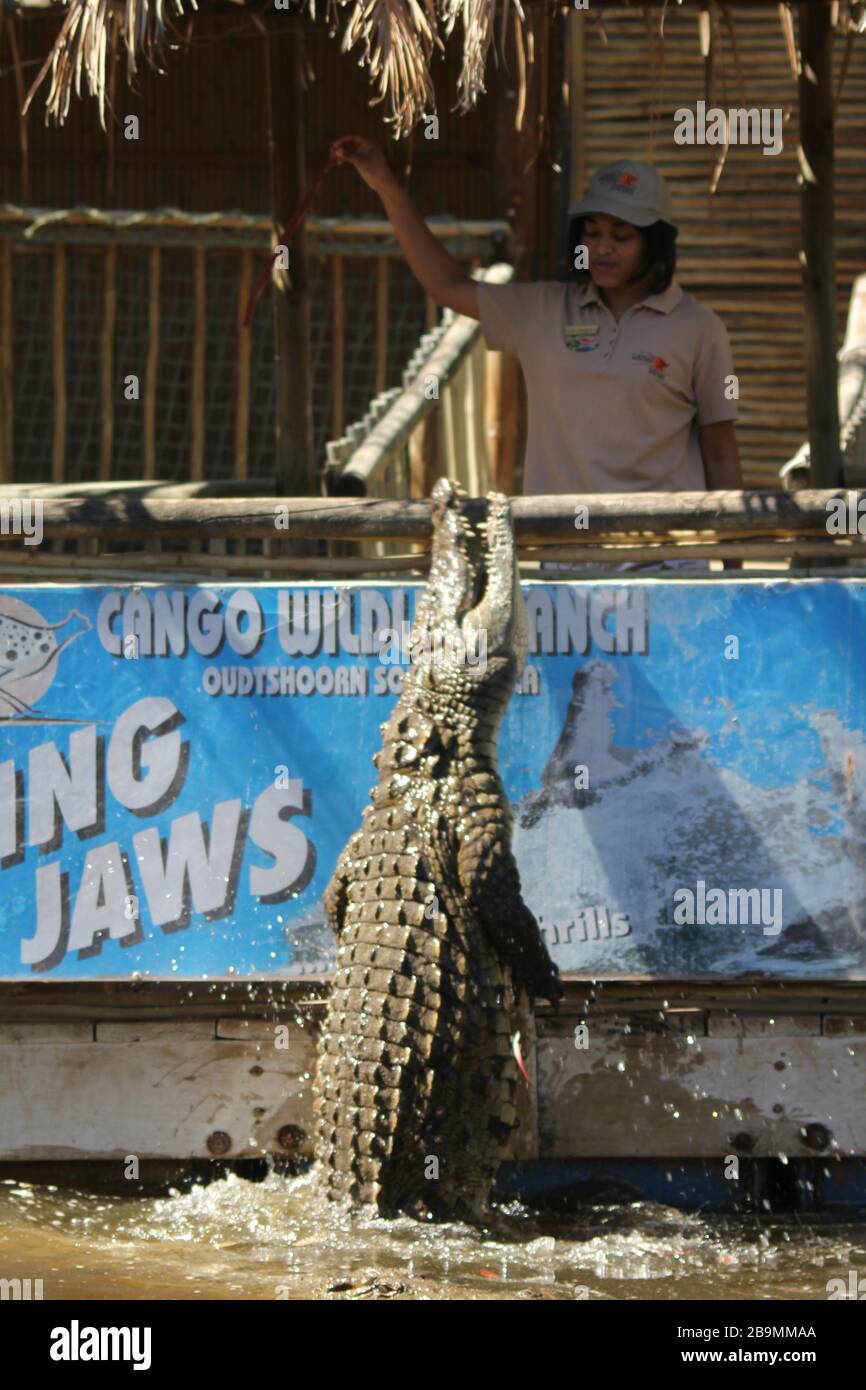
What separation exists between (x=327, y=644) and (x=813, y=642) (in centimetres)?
133

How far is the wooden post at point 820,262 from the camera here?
5633mm

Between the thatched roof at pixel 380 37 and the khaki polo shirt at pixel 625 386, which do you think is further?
the khaki polo shirt at pixel 625 386

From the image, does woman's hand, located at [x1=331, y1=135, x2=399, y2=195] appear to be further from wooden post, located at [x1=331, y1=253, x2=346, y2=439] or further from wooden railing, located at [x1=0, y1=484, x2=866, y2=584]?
wooden post, located at [x1=331, y1=253, x2=346, y2=439]

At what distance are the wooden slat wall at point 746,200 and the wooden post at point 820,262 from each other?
10.1 ft

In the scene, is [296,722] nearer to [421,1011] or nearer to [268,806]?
[268,806]

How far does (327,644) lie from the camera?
202 inches

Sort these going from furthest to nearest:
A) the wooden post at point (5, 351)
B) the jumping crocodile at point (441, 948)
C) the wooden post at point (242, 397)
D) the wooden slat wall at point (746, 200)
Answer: the wooden slat wall at point (746, 200) → the wooden post at point (242, 397) → the wooden post at point (5, 351) → the jumping crocodile at point (441, 948)

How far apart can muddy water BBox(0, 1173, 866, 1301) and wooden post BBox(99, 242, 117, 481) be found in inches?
161

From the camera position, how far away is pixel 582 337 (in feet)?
18.4

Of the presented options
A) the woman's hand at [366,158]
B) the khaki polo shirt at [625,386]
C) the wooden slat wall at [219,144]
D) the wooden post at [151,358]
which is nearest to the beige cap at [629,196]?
the khaki polo shirt at [625,386]

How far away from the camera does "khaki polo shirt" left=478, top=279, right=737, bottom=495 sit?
5.55 meters

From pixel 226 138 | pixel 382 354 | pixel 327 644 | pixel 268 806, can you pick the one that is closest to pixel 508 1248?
pixel 268 806

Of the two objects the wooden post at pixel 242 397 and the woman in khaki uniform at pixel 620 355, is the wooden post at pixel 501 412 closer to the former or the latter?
the wooden post at pixel 242 397

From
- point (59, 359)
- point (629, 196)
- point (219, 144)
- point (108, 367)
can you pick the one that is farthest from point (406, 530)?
point (219, 144)
